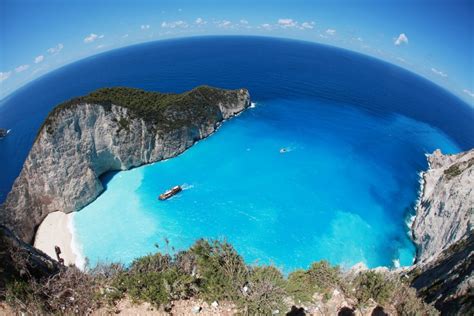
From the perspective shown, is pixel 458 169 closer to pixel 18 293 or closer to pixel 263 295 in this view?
pixel 263 295

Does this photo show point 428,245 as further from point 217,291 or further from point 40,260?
point 40,260

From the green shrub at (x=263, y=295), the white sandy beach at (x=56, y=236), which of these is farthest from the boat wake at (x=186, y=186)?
the green shrub at (x=263, y=295)

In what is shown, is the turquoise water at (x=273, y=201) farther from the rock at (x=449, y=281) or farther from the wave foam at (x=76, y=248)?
the rock at (x=449, y=281)

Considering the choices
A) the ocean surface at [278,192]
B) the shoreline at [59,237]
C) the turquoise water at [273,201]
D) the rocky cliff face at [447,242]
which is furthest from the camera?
the ocean surface at [278,192]

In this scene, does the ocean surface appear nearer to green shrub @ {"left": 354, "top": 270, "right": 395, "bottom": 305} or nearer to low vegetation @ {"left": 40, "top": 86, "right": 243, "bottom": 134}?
green shrub @ {"left": 354, "top": 270, "right": 395, "bottom": 305}

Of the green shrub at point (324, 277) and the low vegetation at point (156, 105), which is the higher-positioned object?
the low vegetation at point (156, 105)

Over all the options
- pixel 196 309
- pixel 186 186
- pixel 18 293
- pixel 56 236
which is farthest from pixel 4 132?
pixel 196 309

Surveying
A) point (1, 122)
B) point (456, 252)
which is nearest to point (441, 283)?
point (456, 252)
